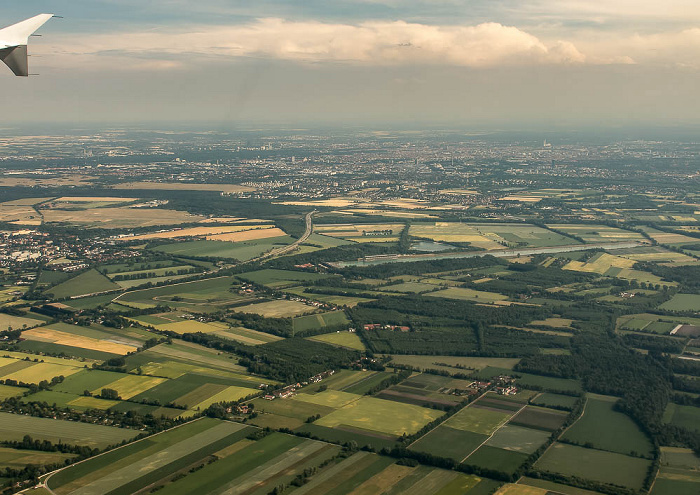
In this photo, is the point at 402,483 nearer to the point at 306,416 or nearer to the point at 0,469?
the point at 306,416

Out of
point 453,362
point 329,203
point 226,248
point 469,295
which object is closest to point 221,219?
point 226,248

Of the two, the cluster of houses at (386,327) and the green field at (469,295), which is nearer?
the cluster of houses at (386,327)

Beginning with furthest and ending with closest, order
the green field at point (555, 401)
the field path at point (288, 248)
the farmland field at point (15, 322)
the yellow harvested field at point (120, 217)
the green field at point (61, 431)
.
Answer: the yellow harvested field at point (120, 217), the field path at point (288, 248), the farmland field at point (15, 322), the green field at point (555, 401), the green field at point (61, 431)

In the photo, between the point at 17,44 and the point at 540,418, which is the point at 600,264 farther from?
the point at 17,44

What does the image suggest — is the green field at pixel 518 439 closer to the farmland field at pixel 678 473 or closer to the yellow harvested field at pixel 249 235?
the farmland field at pixel 678 473

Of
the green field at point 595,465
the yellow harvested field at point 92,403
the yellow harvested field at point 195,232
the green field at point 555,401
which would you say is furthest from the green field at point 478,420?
the yellow harvested field at point 195,232

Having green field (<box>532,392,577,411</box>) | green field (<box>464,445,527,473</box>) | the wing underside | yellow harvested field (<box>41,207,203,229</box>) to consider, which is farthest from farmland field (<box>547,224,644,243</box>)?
the wing underside

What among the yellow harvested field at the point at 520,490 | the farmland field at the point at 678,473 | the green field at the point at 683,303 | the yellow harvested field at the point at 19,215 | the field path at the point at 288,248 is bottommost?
the green field at the point at 683,303
